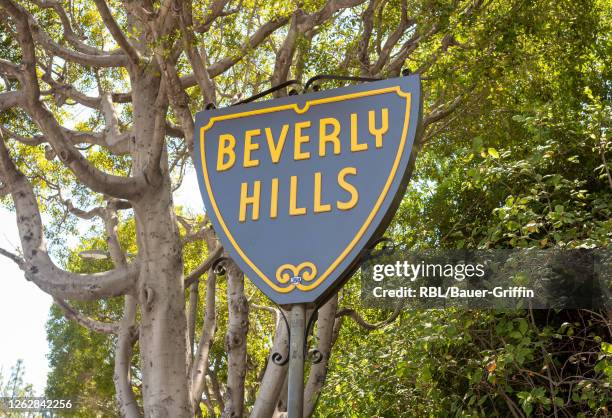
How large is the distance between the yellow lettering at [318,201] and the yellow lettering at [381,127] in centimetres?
25

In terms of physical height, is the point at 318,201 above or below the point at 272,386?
above

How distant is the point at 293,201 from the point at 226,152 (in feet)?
1.38

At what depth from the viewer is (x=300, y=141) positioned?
3.17m

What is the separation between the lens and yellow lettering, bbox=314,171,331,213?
3033 millimetres

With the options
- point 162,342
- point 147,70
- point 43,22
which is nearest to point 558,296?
point 162,342

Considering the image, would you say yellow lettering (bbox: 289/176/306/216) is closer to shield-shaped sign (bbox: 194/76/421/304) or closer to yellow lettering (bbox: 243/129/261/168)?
shield-shaped sign (bbox: 194/76/421/304)

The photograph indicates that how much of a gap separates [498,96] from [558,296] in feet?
9.17

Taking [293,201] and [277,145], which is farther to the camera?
[277,145]

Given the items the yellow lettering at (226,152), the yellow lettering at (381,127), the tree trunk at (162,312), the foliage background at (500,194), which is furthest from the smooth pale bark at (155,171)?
the yellow lettering at (381,127)

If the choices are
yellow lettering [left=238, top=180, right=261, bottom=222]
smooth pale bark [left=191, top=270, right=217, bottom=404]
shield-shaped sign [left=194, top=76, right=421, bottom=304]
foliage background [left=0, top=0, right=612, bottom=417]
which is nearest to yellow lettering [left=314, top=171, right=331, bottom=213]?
shield-shaped sign [left=194, top=76, right=421, bottom=304]

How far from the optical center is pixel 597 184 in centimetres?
730

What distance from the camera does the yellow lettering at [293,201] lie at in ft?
10.1

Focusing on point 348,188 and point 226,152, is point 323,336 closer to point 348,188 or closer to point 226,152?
point 226,152

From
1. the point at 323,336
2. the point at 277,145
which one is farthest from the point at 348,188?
the point at 323,336
